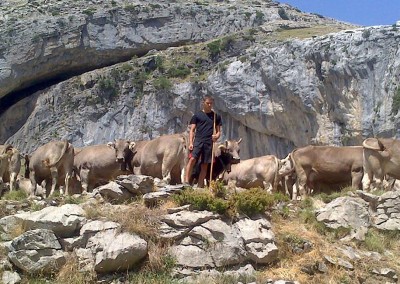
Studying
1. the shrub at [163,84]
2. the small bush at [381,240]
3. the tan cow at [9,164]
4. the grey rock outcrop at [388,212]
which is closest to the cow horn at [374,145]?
the grey rock outcrop at [388,212]

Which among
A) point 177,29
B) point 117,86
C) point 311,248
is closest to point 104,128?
point 117,86

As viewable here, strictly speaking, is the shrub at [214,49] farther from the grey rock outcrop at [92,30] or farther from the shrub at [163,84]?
the grey rock outcrop at [92,30]

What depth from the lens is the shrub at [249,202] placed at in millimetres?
13961

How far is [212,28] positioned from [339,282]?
74.0 m

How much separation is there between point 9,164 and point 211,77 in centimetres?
4864

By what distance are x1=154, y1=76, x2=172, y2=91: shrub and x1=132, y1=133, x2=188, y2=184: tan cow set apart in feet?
169

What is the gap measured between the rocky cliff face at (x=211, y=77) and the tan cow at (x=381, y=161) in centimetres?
3755

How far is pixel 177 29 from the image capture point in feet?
276

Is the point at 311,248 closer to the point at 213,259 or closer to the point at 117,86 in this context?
the point at 213,259

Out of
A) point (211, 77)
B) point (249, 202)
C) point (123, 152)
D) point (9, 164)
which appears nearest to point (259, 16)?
point (211, 77)

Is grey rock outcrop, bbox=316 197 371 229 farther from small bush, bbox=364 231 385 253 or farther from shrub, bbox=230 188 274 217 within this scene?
shrub, bbox=230 188 274 217

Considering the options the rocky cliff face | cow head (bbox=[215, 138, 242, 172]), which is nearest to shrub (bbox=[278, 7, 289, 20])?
the rocky cliff face

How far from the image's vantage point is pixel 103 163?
73.5 ft

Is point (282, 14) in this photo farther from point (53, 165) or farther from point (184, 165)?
point (184, 165)
